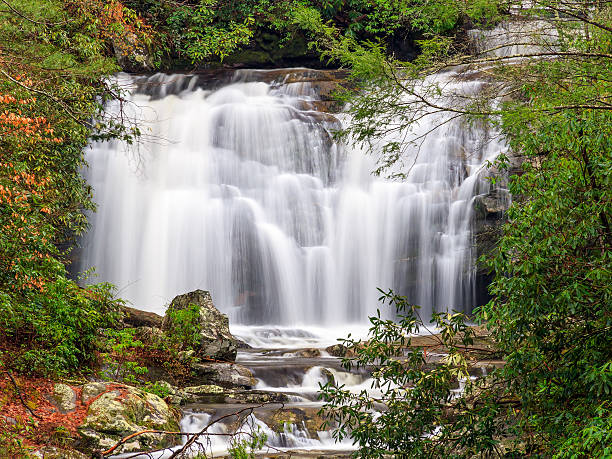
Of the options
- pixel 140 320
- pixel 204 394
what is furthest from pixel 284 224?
pixel 204 394

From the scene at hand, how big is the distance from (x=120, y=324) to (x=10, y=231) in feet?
14.3

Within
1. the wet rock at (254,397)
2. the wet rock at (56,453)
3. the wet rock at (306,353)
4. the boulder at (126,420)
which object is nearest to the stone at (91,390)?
the boulder at (126,420)

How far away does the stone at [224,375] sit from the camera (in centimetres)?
936

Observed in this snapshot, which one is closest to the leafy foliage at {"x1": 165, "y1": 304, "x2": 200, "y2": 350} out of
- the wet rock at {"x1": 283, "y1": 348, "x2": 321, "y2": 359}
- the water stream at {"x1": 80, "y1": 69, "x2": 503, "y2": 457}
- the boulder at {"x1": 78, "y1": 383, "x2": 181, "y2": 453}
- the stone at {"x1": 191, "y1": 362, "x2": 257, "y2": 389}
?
the stone at {"x1": 191, "y1": 362, "x2": 257, "y2": 389}

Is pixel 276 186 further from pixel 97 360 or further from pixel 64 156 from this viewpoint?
pixel 97 360

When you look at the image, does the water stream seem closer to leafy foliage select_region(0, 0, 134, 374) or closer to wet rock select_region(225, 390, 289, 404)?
wet rock select_region(225, 390, 289, 404)

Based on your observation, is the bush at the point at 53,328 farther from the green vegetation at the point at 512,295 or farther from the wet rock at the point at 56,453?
the wet rock at the point at 56,453

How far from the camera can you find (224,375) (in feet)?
31.3

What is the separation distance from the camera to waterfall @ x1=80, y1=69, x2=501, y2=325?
52.6 feet

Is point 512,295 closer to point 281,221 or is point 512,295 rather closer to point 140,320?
point 140,320

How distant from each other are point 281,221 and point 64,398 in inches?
427

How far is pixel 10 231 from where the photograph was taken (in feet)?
21.5

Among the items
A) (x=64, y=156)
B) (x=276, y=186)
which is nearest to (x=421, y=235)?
(x=276, y=186)

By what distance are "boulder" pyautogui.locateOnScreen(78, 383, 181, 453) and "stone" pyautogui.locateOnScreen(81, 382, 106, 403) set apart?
0.24 ft
